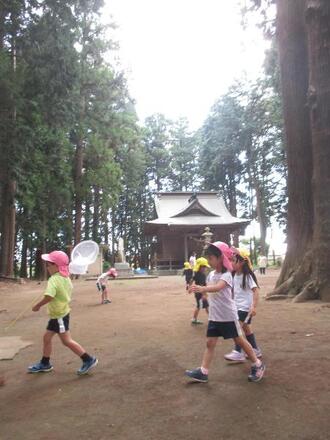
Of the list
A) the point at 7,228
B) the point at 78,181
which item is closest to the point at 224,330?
the point at 7,228

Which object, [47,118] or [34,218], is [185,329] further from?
[34,218]

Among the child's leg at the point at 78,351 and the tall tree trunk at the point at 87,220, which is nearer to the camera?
the child's leg at the point at 78,351

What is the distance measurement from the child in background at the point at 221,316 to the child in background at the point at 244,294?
60cm

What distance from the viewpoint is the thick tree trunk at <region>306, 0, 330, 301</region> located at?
9539mm

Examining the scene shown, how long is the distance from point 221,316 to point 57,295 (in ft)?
6.56

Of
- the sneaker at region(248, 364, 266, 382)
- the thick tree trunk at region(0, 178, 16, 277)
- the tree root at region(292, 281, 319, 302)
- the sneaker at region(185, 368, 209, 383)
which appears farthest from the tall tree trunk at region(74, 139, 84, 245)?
the sneaker at region(248, 364, 266, 382)

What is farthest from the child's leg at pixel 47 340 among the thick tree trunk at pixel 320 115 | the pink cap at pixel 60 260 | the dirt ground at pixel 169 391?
the thick tree trunk at pixel 320 115

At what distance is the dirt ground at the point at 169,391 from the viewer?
3.44 meters

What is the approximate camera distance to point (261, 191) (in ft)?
143

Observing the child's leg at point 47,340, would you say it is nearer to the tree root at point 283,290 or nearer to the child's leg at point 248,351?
the child's leg at point 248,351

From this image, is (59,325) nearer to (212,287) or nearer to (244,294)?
(212,287)

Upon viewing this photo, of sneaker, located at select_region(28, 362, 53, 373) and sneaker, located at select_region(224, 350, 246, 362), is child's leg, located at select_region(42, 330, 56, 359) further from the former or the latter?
sneaker, located at select_region(224, 350, 246, 362)

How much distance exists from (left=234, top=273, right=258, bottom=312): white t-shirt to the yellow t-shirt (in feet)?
6.70

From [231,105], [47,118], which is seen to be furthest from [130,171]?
[47,118]
